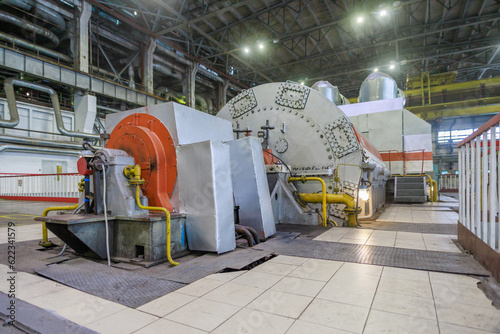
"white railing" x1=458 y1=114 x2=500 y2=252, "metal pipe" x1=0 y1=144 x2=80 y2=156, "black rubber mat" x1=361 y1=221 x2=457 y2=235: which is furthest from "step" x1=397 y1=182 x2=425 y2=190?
"metal pipe" x1=0 y1=144 x2=80 y2=156

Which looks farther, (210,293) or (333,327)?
(210,293)

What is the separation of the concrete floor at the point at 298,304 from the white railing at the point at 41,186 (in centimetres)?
699

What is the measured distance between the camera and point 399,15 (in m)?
12.5

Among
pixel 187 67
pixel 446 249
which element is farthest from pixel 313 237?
pixel 187 67

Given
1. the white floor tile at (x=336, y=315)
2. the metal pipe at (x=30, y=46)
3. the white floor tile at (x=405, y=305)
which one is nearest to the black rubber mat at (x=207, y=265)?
the white floor tile at (x=336, y=315)

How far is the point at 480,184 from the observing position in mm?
2787

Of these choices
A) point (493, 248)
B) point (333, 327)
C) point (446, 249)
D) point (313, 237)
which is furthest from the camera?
point (313, 237)

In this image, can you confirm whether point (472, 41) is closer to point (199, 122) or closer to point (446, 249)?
point (446, 249)

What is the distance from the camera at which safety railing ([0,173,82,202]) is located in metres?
8.49

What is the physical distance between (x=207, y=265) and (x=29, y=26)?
13.0m

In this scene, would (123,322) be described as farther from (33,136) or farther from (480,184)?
(33,136)

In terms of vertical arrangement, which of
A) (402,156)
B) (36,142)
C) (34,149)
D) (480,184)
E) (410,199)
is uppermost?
(36,142)

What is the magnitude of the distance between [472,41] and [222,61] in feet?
42.0

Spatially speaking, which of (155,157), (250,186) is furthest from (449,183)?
(155,157)
